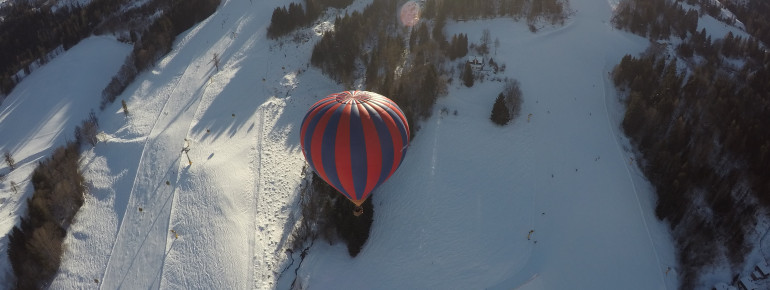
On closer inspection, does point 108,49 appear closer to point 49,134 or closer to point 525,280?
point 49,134

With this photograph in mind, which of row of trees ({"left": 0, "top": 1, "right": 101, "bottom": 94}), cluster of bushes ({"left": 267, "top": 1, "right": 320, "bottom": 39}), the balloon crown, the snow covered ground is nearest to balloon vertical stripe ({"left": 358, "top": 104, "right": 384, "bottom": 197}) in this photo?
the balloon crown

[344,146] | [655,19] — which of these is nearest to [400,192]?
[344,146]

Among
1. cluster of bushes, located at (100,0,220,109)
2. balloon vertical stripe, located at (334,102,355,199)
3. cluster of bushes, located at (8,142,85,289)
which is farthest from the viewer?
cluster of bushes, located at (100,0,220,109)

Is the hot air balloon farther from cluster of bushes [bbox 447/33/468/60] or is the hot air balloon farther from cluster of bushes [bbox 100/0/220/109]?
cluster of bushes [bbox 100/0/220/109]

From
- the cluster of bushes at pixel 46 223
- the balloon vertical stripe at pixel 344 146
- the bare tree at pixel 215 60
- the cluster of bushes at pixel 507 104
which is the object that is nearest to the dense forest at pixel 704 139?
the cluster of bushes at pixel 507 104

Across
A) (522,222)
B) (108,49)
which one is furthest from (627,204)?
(108,49)

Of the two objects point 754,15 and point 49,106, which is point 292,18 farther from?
point 754,15

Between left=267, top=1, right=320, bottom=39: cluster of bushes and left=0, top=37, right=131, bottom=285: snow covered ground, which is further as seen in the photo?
left=267, top=1, right=320, bottom=39: cluster of bushes
